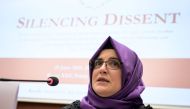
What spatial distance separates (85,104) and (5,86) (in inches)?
15.0

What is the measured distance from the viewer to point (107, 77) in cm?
154

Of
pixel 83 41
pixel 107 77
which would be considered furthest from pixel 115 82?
pixel 83 41

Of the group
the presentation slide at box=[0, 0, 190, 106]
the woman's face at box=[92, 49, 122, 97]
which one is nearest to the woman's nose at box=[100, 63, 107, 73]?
the woman's face at box=[92, 49, 122, 97]

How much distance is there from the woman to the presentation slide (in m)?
0.61

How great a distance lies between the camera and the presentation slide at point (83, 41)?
219cm

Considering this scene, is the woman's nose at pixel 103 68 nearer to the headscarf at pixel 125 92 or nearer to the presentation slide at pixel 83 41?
the headscarf at pixel 125 92

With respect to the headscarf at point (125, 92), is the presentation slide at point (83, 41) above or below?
above

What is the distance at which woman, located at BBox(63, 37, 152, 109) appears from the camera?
5.05ft

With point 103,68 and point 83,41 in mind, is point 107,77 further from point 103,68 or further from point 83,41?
point 83,41

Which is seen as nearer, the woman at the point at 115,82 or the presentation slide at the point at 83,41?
the woman at the point at 115,82

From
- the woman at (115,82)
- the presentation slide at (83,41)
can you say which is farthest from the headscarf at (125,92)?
the presentation slide at (83,41)

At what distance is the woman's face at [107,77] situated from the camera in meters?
1.53

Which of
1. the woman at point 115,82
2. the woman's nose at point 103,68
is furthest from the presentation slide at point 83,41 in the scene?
the woman's nose at point 103,68

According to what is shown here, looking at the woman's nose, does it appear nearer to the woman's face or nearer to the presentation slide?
the woman's face
